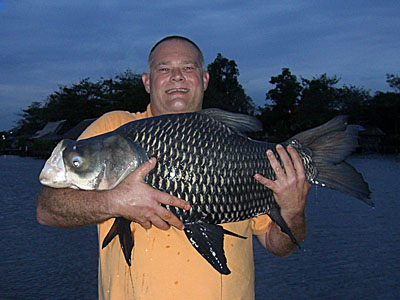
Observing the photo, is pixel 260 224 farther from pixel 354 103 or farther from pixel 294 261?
pixel 354 103

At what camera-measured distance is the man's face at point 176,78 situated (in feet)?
10.5

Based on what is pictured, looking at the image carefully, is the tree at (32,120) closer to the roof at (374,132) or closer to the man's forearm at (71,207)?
the roof at (374,132)

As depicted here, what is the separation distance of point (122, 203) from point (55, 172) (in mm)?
371

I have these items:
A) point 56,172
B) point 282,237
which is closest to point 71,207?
point 56,172

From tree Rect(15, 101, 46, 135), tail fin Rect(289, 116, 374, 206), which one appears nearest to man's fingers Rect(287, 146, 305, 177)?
tail fin Rect(289, 116, 374, 206)

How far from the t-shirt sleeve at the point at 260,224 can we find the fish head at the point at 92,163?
130 centimetres

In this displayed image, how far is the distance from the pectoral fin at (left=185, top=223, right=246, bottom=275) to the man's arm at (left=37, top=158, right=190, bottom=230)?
10cm

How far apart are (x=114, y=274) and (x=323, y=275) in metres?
5.23

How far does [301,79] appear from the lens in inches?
2906

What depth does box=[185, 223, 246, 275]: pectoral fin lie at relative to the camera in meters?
2.40

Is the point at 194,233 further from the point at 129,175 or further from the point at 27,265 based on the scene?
the point at 27,265

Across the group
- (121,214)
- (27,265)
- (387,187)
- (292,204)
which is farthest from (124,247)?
(387,187)

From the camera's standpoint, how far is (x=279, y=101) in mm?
70438

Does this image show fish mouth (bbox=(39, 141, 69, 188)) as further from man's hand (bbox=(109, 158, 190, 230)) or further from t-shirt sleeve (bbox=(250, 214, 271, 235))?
t-shirt sleeve (bbox=(250, 214, 271, 235))
